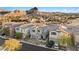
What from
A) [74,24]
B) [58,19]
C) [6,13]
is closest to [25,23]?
[6,13]

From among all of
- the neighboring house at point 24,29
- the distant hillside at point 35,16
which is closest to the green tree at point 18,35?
the neighboring house at point 24,29

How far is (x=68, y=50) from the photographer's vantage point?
211 cm

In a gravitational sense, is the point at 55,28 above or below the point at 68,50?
above

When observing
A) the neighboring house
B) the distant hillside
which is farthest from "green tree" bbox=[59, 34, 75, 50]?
the neighboring house

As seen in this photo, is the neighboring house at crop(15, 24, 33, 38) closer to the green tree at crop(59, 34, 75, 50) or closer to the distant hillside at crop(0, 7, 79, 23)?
the distant hillside at crop(0, 7, 79, 23)

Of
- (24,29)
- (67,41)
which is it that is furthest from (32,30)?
(67,41)

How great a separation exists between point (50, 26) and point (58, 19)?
0.39ft

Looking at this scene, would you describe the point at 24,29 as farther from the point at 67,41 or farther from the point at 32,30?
the point at 67,41

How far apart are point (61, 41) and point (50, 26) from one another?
0.67ft

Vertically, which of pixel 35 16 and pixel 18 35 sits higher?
pixel 35 16

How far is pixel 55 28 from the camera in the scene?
83.3 inches
